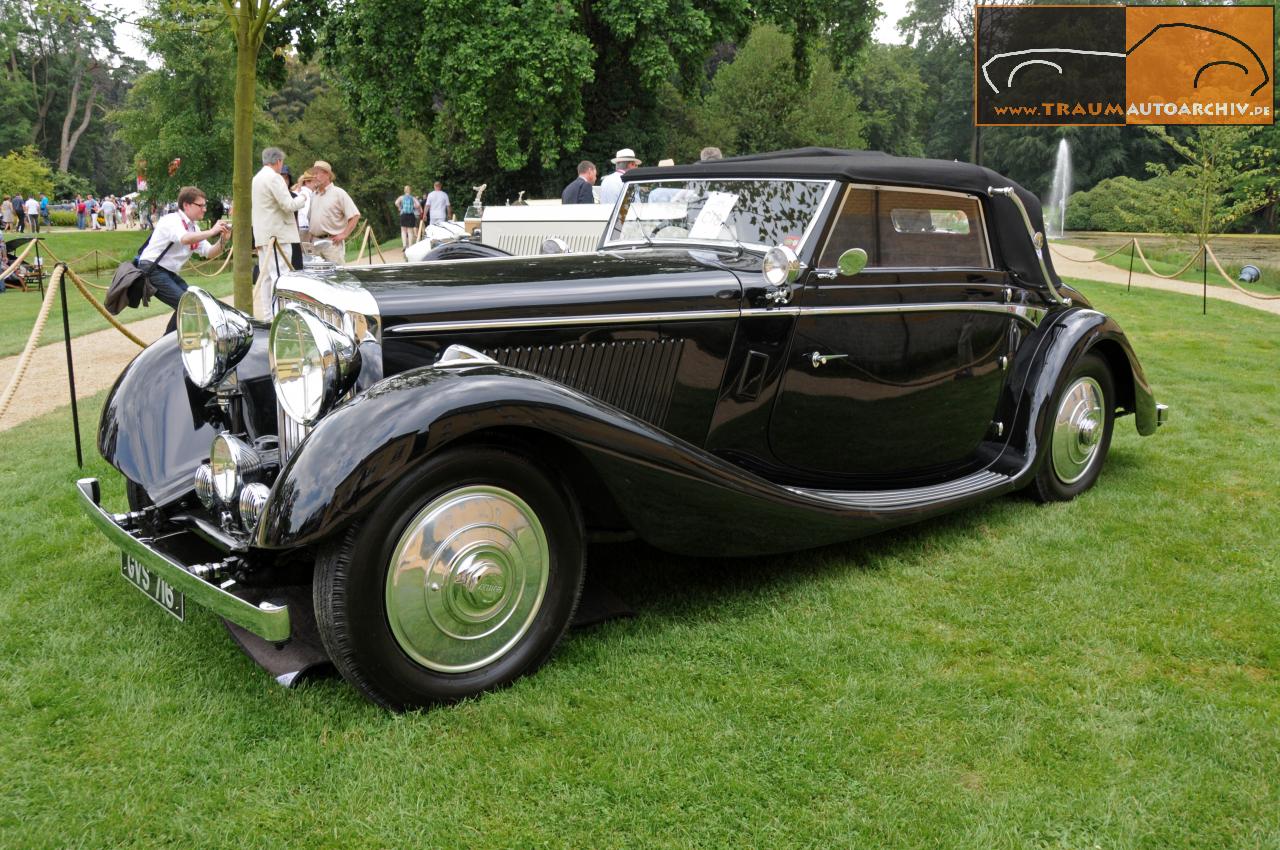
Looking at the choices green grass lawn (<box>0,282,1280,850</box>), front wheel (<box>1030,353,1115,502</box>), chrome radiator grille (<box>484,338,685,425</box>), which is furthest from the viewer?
front wheel (<box>1030,353,1115,502</box>)

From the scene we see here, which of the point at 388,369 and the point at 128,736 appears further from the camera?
the point at 388,369

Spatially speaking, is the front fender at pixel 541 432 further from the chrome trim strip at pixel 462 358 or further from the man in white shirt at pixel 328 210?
the man in white shirt at pixel 328 210

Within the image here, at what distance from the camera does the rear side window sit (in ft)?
13.1

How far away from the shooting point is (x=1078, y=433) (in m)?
4.98

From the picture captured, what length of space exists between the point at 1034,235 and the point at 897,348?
122 cm

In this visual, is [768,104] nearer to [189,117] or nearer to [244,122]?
[189,117]

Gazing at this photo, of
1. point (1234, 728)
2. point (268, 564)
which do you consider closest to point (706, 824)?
point (268, 564)

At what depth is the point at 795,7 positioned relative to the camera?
73.1ft

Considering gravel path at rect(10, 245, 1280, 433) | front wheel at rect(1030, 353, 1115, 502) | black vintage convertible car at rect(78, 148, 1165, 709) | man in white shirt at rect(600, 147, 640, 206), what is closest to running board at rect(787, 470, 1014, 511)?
black vintage convertible car at rect(78, 148, 1165, 709)

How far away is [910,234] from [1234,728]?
227 centimetres

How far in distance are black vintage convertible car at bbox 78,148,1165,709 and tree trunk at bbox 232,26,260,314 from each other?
17.8ft

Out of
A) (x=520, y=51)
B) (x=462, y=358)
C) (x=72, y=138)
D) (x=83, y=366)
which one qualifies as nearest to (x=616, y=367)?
(x=462, y=358)

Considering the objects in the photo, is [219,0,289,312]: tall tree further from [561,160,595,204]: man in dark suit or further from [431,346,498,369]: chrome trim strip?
[431,346,498,369]: chrome trim strip

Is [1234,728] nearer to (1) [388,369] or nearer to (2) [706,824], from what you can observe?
(2) [706,824]
